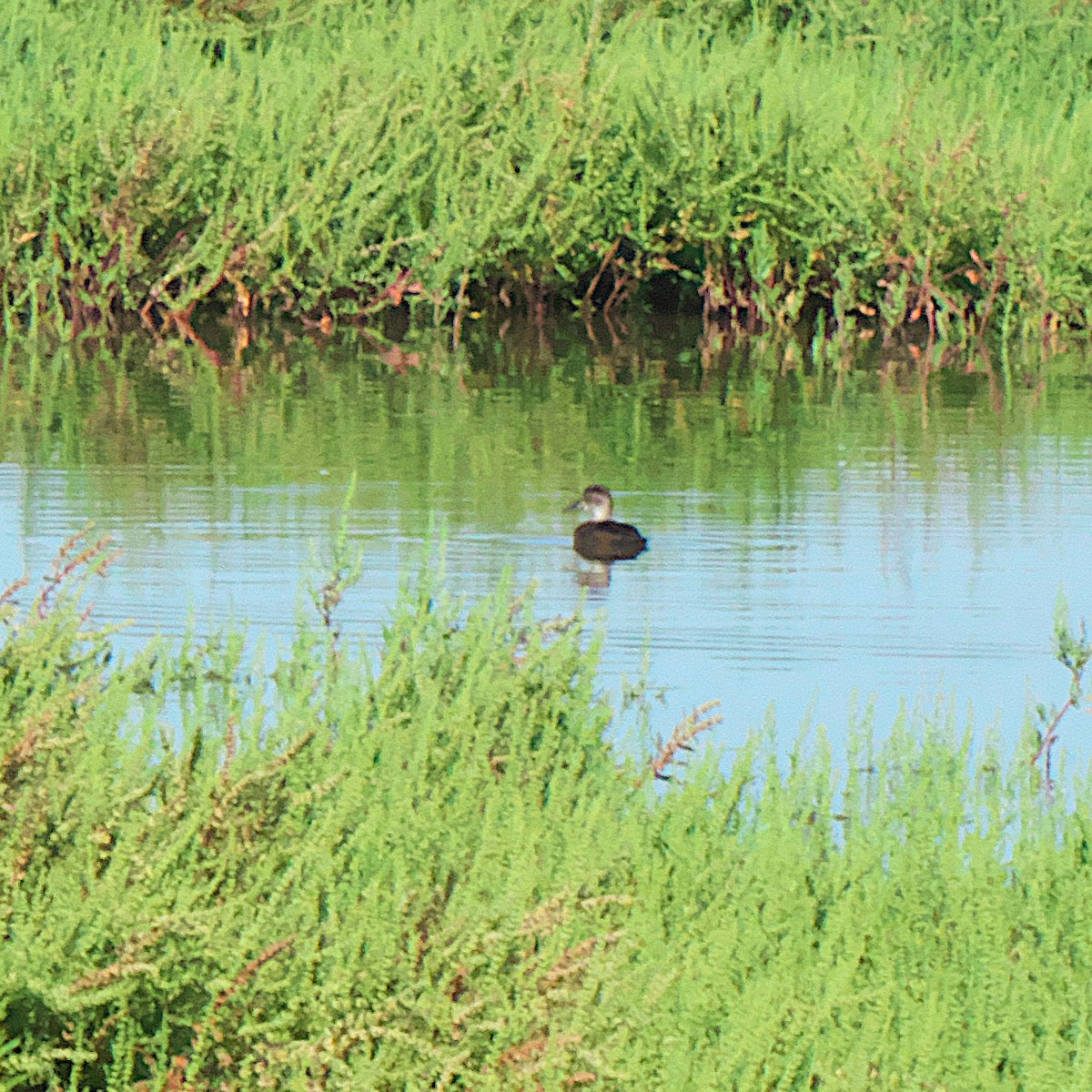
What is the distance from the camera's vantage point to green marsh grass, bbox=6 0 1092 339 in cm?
1492

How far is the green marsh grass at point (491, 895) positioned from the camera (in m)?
4.22

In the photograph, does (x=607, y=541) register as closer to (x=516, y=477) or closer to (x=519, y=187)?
(x=516, y=477)

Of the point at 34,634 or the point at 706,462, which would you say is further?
the point at 706,462

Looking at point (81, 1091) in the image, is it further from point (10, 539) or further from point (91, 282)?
point (91, 282)

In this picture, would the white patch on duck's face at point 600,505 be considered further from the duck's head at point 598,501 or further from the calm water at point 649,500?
the calm water at point 649,500

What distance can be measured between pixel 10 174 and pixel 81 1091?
36.5 feet

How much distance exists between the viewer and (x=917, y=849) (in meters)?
5.24

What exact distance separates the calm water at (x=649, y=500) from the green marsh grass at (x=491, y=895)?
47cm

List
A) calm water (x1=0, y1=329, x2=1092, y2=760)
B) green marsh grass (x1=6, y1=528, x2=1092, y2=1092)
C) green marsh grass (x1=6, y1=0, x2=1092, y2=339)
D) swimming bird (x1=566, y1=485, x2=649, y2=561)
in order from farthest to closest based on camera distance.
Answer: green marsh grass (x1=6, y1=0, x2=1092, y2=339), swimming bird (x1=566, y1=485, x2=649, y2=561), calm water (x1=0, y1=329, x2=1092, y2=760), green marsh grass (x1=6, y1=528, x2=1092, y2=1092)

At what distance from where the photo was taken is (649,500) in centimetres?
1002

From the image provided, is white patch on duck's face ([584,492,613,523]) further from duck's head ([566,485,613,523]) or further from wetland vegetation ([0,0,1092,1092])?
wetland vegetation ([0,0,1092,1092])

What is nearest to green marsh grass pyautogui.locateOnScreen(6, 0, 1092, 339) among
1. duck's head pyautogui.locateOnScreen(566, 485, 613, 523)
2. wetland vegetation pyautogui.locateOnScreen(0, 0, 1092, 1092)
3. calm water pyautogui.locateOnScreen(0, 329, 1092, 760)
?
wetland vegetation pyautogui.locateOnScreen(0, 0, 1092, 1092)

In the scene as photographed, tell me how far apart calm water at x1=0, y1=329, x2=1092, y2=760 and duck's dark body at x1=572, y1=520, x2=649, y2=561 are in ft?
0.22

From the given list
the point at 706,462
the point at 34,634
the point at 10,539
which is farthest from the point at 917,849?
the point at 706,462
